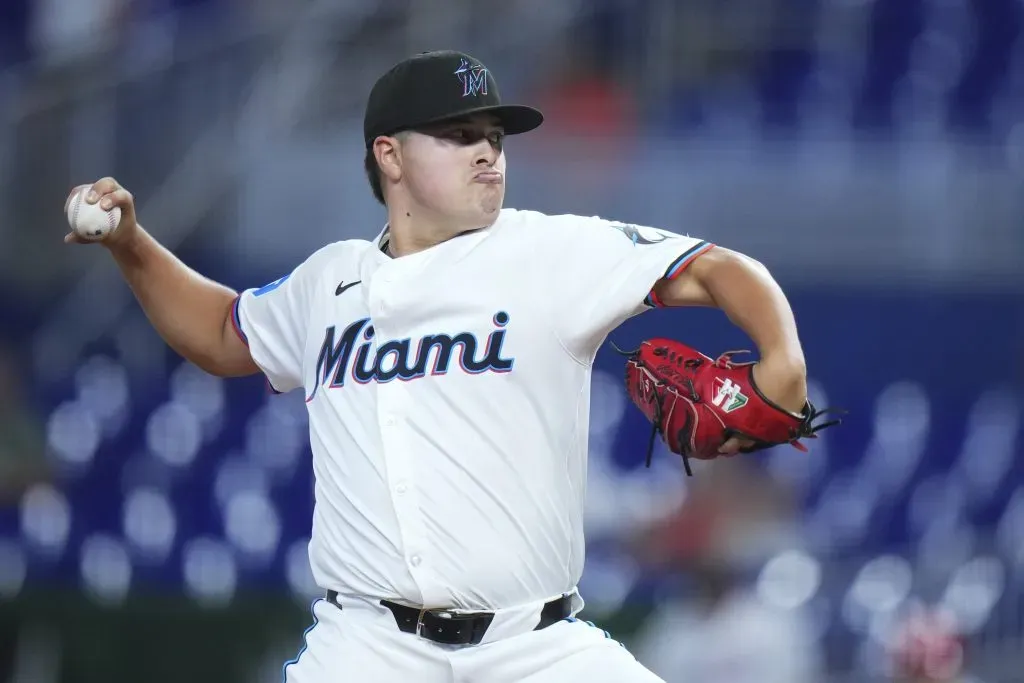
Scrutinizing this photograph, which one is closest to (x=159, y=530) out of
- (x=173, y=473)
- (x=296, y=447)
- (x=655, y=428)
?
(x=173, y=473)

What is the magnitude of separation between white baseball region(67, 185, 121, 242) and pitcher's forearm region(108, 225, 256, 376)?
4.9 inches

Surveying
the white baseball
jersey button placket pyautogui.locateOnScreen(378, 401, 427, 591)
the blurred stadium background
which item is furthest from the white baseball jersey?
the blurred stadium background

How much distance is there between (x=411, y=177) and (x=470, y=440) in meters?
0.56

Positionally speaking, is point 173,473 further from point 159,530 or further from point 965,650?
point 965,650

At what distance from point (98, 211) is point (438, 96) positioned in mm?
761

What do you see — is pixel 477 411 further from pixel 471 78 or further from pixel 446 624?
pixel 471 78

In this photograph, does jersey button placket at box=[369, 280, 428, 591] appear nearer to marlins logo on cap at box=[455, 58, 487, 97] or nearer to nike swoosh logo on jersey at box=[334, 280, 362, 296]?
nike swoosh logo on jersey at box=[334, 280, 362, 296]

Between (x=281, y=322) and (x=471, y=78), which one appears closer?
(x=471, y=78)

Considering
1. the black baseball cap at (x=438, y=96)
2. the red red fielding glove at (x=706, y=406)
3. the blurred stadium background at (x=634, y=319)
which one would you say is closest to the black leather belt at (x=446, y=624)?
the red red fielding glove at (x=706, y=406)

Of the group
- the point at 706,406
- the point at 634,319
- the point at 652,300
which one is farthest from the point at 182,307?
Answer: the point at 634,319

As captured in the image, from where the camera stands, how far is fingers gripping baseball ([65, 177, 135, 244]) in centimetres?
301

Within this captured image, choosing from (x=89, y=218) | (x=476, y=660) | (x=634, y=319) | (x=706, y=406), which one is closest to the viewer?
(x=706, y=406)

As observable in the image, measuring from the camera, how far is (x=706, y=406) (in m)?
2.46

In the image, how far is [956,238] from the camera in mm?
7238
